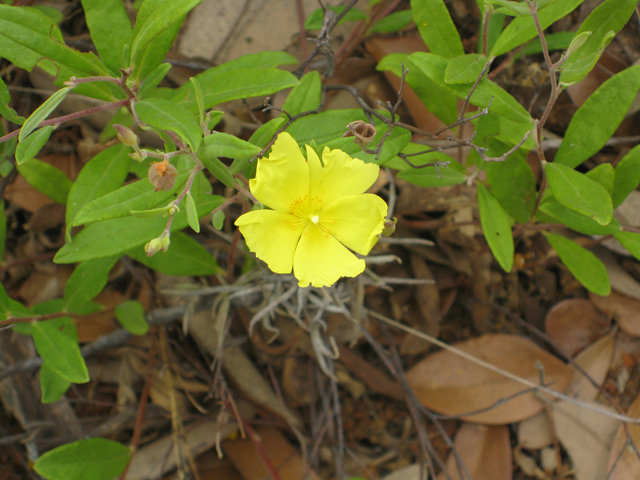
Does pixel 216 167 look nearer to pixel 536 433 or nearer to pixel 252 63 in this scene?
pixel 252 63

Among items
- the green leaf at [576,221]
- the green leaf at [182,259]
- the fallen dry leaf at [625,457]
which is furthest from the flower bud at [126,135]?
the fallen dry leaf at [625,457]

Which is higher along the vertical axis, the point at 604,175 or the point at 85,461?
the point at 604,175

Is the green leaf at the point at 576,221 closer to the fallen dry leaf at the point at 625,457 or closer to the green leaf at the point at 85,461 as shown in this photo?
the fallen dry leaf at the point at 625,457

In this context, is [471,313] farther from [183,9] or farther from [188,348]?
[183,9]

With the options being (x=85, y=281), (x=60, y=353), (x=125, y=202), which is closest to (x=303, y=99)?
(x=125, y=202)

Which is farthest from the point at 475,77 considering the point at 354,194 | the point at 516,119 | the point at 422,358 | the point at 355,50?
the point at 422,358

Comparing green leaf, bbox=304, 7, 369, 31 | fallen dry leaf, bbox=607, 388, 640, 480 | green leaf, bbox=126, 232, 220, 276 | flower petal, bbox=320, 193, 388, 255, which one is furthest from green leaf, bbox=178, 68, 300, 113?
fallen dry leaf, bbox=607, 388, 640, 480
